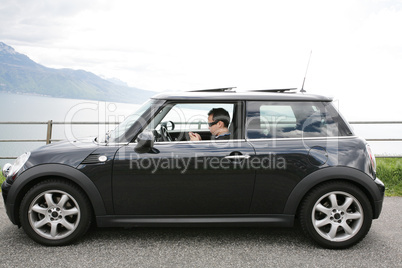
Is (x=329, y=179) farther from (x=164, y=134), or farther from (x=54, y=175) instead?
(x=54, y=175)

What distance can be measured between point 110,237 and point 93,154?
3.03 feet

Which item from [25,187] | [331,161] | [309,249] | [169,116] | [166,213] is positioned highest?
[169,116]

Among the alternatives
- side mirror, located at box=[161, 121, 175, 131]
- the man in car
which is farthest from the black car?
side mirror, located at box=[161, 121, 175, 131]

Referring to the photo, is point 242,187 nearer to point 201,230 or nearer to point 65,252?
point 201,230

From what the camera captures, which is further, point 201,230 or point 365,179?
point 201,230

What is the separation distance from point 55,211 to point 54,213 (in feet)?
0.09

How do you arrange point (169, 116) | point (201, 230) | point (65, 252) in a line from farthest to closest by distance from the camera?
point (201, 230) < point (169, 116) < point (65, 252)

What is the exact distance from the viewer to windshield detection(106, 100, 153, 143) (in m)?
3.61

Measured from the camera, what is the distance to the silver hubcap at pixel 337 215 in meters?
3.57

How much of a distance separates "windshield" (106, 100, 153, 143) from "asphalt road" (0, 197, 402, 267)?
1.04 meters

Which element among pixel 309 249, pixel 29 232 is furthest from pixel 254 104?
pixel 29 232

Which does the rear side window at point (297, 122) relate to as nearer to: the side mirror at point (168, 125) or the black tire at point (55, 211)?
the side mirror at point (168, 125)

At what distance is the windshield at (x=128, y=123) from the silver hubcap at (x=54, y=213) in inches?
27.1

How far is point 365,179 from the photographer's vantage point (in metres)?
3.55
